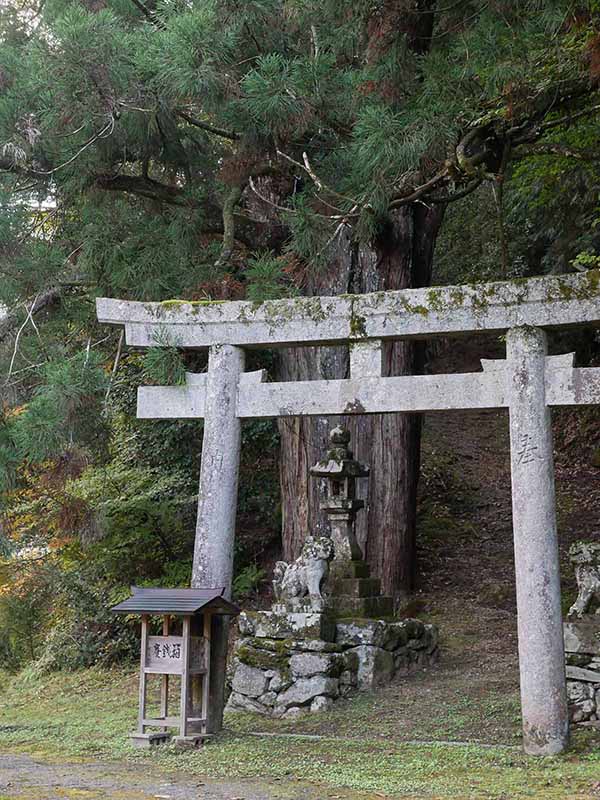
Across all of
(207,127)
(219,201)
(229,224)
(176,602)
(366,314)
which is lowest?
(176,602)

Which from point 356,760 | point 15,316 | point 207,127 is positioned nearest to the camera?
point 356,760

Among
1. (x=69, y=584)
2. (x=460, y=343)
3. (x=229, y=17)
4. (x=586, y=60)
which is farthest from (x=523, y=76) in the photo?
(x=460, y=343)

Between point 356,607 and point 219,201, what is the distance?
487 cm

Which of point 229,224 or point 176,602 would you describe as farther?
point 229,224

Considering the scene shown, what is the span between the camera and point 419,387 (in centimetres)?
783

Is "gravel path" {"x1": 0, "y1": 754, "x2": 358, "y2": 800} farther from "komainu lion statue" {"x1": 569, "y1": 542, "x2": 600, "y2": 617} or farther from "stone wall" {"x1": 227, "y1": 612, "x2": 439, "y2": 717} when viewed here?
"komainu lion statue" {"x1": 569, "y1": 542, "x2": 600, "y2": 617}

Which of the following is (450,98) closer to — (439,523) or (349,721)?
(349,721)

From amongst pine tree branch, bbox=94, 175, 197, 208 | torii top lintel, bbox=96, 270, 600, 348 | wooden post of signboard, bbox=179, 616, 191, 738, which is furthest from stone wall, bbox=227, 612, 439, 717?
pine tree branch, bbox=94, 175, 197, 208

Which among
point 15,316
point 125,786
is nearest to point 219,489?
point 125,786

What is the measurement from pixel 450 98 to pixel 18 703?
8.20m

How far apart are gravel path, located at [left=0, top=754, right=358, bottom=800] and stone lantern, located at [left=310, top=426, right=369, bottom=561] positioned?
3.57 meters

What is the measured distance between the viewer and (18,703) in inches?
463

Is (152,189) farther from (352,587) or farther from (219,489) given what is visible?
(352,587)

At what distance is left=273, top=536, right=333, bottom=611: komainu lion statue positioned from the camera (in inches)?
368
